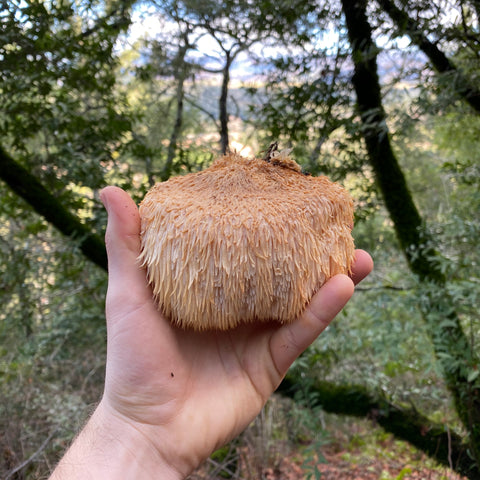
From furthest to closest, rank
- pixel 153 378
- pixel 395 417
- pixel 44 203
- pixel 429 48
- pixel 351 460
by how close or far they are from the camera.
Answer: pixel 351 460
pixel 395 417
pixel 44 203
pixel 429 48
pixel 153 378

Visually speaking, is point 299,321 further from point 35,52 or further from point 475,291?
point 35,52

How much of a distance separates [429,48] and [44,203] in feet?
9.95

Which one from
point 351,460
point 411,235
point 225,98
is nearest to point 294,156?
point 225,98

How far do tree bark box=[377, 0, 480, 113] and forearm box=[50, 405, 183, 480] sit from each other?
2194mm

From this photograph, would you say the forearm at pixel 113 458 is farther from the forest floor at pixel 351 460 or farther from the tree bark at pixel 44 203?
the forest floor at pixel 351 460

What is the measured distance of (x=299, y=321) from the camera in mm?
1246

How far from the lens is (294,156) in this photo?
9.82 ft

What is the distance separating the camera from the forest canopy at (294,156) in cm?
234

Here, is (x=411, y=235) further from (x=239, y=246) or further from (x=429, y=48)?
(x=239, y=246)

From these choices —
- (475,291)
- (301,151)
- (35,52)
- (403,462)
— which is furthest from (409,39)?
(403,462)

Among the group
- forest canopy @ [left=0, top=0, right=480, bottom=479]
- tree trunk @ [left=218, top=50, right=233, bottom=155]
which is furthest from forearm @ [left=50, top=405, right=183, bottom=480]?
tree trunk @ [left=218, top=50, right=233, bottom=155]

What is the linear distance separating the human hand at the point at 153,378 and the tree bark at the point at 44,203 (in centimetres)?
181

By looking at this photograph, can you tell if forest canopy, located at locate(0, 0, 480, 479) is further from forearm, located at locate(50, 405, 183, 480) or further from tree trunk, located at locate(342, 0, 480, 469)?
forearm, located at locate(50, 405, 183, 480)

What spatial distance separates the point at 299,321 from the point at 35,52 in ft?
7.47
